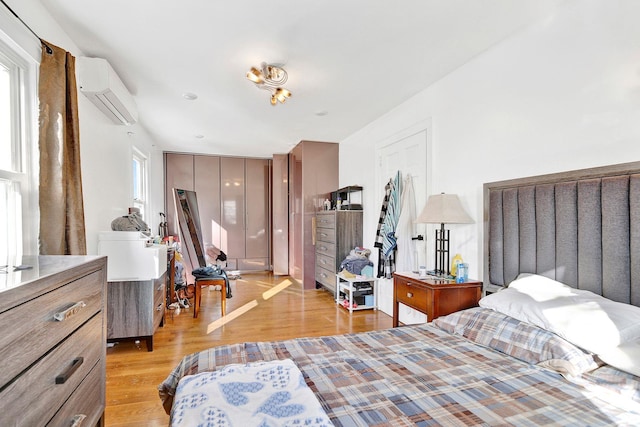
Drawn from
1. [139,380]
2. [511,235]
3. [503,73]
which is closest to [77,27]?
[139,380]

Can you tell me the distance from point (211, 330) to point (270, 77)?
2.56m

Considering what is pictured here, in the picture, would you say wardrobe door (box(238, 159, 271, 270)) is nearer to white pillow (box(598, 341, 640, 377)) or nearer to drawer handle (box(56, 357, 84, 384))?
drawer handle (box(56, 357, 84, 384))

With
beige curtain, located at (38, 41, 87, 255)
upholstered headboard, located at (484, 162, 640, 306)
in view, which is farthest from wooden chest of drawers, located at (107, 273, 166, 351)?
upholstered headboard, located at (484, 162, 640, 306)

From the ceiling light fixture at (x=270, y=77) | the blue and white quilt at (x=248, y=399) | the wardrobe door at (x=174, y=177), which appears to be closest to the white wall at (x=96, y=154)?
the ceiling light fixture at (x=270, y=77)

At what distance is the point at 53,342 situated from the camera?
3.12ft

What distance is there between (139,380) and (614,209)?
3100 mm

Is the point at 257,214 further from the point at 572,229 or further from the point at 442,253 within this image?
the point at 572,229

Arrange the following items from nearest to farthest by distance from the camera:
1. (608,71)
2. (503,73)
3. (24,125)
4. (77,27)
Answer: (608,71)
(24,125)
(77,27)
(503,73)

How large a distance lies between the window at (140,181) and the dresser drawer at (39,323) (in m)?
3.53

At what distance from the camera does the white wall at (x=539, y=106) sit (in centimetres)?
159

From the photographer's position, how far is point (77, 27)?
6.89 feet

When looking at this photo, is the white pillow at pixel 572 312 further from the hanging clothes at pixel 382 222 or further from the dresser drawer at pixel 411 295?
the hanging clothes at pixel 382 222

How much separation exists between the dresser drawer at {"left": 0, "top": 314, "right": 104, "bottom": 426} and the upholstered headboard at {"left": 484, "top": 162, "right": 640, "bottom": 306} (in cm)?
233

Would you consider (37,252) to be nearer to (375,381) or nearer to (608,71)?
(375,381)
